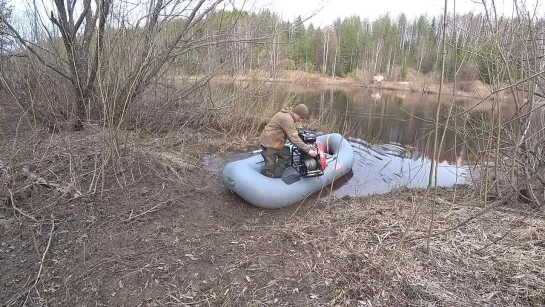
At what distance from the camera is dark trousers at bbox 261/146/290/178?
5219 millimetres

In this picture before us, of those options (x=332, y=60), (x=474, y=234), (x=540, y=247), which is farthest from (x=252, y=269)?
(x=332, y=60)

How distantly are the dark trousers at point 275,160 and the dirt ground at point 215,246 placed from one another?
0.70 m

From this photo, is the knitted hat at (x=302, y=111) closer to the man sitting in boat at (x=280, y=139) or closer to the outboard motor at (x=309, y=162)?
the man sitting in boat at (x=280, y=139)

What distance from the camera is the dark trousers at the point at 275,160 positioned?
5.22 meters

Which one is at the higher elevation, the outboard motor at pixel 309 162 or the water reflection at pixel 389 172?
the outboard motor at pixel 309 162

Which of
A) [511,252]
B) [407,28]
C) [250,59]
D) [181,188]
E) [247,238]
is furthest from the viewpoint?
[407,28]

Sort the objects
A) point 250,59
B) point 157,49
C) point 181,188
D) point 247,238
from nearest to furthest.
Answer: point 247,238
point 181,188
point 157,49
point 250,59

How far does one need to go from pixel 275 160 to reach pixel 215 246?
7.02 feet

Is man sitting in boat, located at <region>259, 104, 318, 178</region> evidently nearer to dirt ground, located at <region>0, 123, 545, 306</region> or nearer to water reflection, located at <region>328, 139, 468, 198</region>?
dirt ground, located at <region>0, 123, 545, 306</region>

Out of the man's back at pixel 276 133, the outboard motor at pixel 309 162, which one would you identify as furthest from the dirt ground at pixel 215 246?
the man's back at pixel 276 133

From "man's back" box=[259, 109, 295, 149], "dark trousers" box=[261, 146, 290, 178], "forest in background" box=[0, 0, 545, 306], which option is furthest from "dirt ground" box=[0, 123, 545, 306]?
"man's back" box=[259, 109, 295, 149]

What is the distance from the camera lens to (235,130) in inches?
343

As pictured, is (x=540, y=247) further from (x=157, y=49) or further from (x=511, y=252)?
(x=157, y=49)

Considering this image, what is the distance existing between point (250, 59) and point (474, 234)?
6.30 metres
